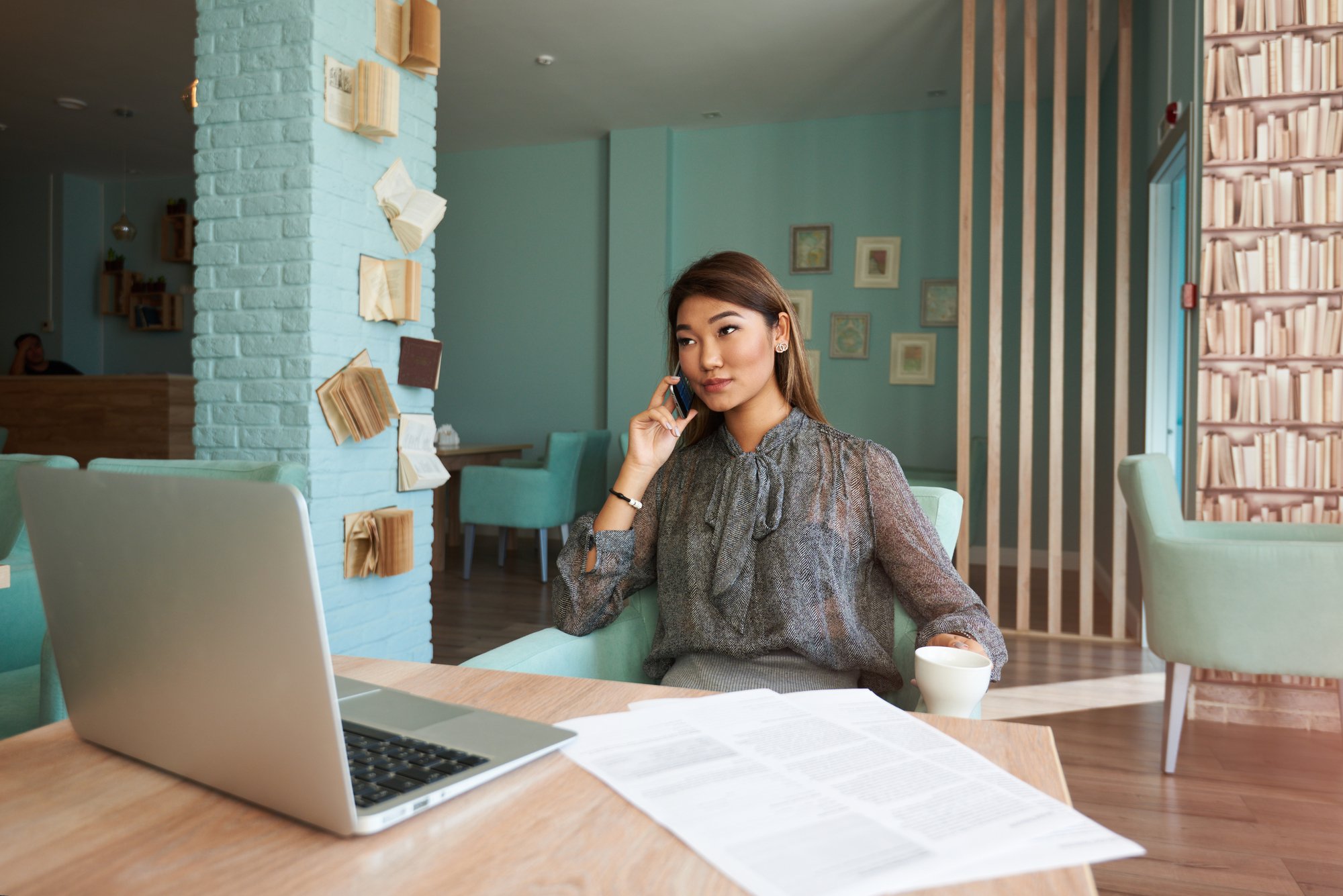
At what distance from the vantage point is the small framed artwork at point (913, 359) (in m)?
5.78

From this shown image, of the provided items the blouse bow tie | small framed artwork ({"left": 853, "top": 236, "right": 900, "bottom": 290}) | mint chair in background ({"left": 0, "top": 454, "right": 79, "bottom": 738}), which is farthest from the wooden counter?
the blouse bow tie

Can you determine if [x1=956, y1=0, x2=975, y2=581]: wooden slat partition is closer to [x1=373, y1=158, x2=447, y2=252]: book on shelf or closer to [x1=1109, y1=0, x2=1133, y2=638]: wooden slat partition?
[x1=1109, y1=0, x2=1133, y2=638]: wooden slat partition

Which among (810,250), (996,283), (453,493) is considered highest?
(810,250)

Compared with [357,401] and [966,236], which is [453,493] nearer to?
[357,401]

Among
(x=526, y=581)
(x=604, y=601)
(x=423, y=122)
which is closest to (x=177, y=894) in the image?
(x=604, y=601)

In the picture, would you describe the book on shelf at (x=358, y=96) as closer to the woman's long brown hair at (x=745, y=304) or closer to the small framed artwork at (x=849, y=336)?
the woman's long brown hair at (x=745, y=304)

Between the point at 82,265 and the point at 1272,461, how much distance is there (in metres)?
8.64

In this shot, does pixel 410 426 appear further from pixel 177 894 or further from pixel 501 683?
pixel 177 894

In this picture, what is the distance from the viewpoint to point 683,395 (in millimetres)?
1516

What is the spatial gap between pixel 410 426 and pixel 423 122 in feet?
3.44

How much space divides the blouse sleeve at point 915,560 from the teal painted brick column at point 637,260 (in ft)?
15.8

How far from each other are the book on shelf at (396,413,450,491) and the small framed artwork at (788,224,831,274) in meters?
3.52

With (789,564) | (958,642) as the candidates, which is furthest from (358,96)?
(958,642)

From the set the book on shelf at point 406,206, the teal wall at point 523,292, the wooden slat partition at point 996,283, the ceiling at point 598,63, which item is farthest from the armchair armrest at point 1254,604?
the teal wall at point 523,292
